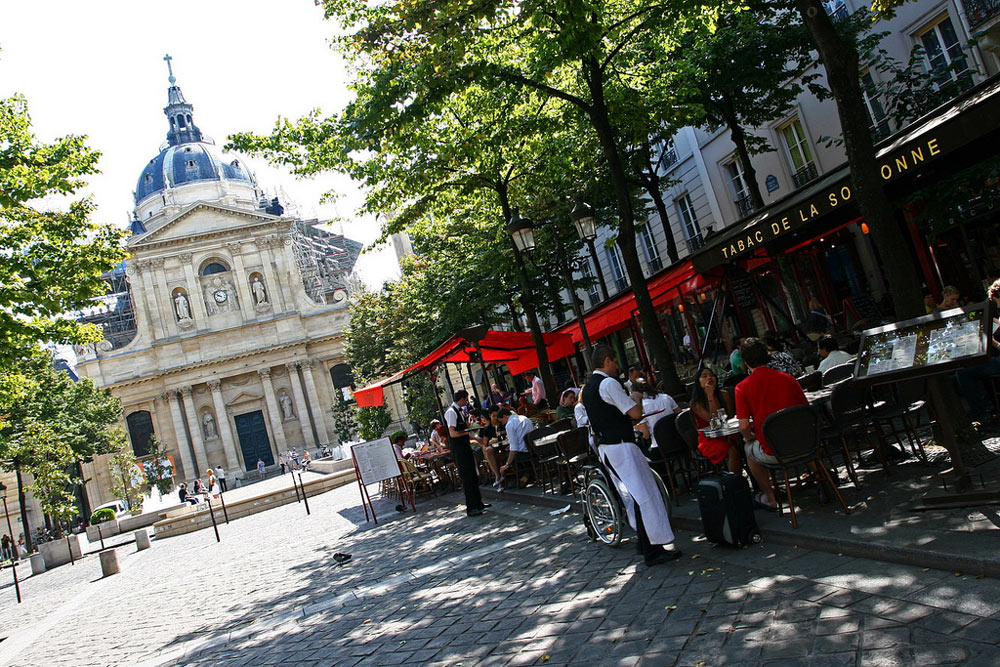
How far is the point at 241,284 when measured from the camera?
5722 centimetres

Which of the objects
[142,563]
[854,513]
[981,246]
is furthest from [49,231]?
[981,246]

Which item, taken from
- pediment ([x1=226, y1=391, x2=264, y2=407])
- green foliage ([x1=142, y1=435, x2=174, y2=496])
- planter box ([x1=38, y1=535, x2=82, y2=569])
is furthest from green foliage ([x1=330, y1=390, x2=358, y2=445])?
planter box ([x1=38, y1=535, x2=82, y2=569])

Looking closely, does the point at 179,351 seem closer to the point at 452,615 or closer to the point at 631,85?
the point at 631,85

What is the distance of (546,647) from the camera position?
4531mm

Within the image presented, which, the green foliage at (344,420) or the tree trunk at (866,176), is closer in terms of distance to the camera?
the tree trunk at (866,176)

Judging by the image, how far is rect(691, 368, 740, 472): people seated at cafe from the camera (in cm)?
667

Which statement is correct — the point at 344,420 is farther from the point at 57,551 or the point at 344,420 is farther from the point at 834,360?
the point at 834,360

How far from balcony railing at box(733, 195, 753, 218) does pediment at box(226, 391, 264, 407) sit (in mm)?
44363

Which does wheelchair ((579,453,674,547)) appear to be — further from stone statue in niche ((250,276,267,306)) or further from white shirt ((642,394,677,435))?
stone statue in niche ((250,276,267,306))

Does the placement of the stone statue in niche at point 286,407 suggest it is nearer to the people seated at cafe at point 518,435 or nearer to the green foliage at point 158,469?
the green foliage at point 158,469

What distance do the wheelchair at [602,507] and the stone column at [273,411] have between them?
51631 mm

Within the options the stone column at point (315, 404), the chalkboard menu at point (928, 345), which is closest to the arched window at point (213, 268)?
the stone column at point (315, 404)

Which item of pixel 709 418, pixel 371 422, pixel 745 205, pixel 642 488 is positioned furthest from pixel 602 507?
pixel 371 422

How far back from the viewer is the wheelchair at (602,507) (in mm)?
6480
